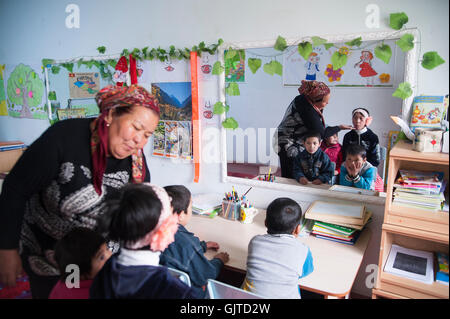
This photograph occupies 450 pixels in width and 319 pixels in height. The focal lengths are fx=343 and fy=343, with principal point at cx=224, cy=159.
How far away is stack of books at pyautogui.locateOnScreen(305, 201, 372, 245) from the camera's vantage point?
1.81 metres

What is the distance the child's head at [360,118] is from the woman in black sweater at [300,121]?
4cm

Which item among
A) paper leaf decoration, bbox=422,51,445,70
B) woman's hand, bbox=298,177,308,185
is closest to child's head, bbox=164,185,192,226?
woman's hand, bbox=298,177,308,185

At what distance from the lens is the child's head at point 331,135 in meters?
1.96

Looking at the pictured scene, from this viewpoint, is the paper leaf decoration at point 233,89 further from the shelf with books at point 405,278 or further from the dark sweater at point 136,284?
the dark sweater at point 136,284

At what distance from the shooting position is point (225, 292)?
1.27 metres

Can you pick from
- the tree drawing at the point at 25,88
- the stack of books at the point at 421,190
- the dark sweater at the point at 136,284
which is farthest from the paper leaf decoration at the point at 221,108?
the tree drawing at the point at 25,88

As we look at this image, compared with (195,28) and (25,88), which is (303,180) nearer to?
(195,28)

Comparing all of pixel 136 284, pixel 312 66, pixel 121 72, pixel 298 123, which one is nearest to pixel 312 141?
pixel 298 123

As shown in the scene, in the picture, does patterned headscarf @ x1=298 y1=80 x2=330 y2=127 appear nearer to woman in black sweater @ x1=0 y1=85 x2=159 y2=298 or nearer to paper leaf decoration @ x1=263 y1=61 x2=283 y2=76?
paper leaf decoration @ x1=263 y1=61 x2=283 y2=76

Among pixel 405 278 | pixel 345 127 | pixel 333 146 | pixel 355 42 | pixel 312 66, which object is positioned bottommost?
pixel 405 278

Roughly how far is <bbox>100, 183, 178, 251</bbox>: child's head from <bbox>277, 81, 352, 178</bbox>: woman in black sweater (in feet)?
3.84

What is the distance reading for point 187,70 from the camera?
2422 mm

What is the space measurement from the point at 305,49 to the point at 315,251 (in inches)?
43.6

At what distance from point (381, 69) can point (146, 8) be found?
1.70 meters
